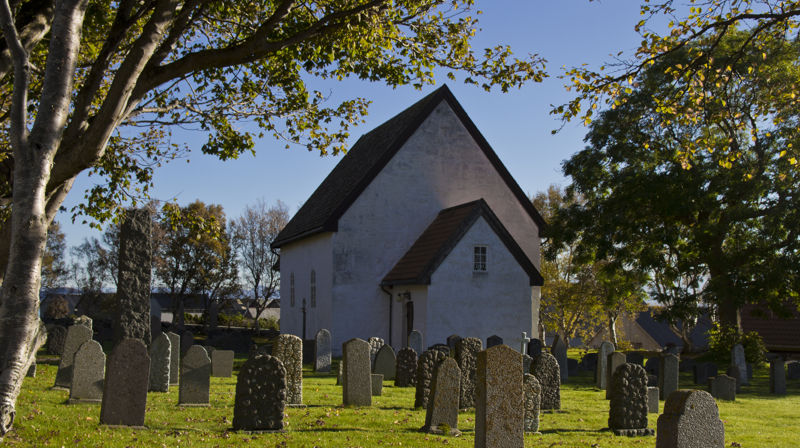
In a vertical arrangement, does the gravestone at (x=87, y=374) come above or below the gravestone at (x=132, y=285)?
below

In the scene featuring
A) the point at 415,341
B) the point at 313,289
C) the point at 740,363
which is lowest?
the point at 740,363

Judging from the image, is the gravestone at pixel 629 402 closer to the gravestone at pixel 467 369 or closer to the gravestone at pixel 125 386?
the gravestone at pixel 467 369

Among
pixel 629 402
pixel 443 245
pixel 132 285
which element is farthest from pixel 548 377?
pixel 443 245

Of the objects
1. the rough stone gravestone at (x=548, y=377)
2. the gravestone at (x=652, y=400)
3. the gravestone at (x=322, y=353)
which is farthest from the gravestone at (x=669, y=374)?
the gravestone at (x=322, y=353)

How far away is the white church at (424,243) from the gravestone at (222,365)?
9.48m

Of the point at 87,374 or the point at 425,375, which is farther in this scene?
the point at 425,375

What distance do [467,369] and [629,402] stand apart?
2889mm

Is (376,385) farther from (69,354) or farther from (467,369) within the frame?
(69,354)

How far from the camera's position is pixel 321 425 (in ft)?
35.9

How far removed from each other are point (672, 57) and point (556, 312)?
25.0m

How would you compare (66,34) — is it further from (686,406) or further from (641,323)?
(641,323)

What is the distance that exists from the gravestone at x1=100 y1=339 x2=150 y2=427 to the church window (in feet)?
59.8

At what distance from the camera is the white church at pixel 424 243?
2717 centimetres

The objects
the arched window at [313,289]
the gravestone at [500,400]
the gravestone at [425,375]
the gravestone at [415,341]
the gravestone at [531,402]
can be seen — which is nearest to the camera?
the gravestone at [500,400]
